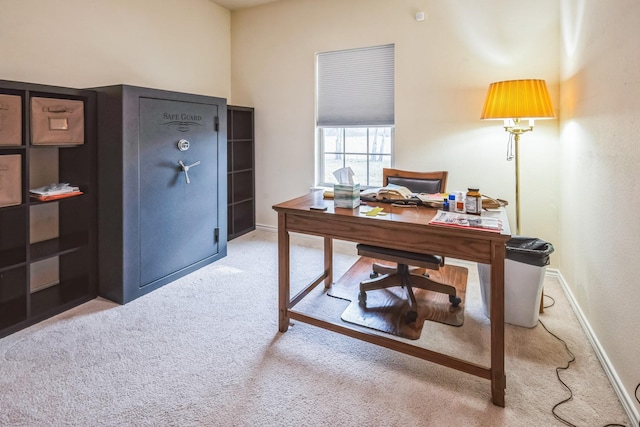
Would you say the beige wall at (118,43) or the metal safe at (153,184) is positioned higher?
the beige wall at (118,43)

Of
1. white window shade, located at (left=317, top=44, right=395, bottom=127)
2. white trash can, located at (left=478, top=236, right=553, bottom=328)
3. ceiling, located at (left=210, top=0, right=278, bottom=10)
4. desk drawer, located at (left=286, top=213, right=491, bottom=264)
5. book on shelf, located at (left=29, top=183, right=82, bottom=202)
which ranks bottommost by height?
white trash can, located at (left=478, top=236, right=553, bottom=328)

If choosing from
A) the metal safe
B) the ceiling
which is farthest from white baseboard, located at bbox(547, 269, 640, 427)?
the ceiling

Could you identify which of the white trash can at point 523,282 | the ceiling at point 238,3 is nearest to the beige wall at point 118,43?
the ceiling at point 238,3

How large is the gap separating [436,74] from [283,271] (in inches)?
98.2

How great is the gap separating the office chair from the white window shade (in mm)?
1019

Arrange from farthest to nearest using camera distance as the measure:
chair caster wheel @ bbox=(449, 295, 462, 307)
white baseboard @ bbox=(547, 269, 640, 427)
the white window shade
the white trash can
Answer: the white window shade → chair caster wheel @ bbox=(449, 295, 462, 307) → the white trash can → white baseboard @ bbox=(547, 269, 640, 427)

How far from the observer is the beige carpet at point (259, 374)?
1.58 meters

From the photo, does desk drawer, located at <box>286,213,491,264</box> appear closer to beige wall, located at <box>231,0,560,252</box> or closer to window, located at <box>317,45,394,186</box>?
beige wall, located at <box>231,0,560,252</box>

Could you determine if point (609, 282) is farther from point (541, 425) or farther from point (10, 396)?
point (10, 396)

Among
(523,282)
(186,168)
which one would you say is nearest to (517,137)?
(523,282)

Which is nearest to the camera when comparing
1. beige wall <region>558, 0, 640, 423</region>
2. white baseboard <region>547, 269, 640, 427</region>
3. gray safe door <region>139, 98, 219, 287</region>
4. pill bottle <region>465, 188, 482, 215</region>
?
white baseboard <region>547, 269, 640, 427</region>

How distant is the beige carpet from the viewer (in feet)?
5.19

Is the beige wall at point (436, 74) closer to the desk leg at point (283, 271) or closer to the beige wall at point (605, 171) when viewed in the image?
the beige wall at point (605, 171)

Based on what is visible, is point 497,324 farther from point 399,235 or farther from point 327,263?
point 327,263
